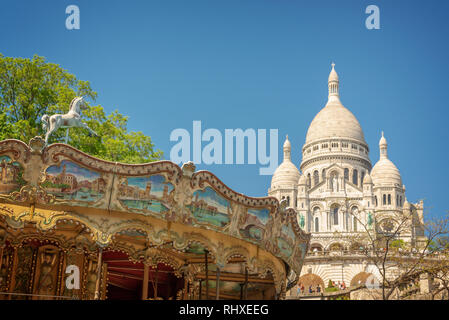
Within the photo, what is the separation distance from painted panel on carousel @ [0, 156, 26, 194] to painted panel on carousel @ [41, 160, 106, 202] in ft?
1.99

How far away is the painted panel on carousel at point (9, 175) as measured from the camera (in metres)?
16.3

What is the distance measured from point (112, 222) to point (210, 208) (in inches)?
106

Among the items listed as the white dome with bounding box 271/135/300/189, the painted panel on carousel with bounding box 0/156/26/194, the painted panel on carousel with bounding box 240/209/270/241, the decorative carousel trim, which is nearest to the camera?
the painted panel on carousel with bounding box 0/156/26/194

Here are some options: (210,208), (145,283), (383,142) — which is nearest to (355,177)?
(383,142)

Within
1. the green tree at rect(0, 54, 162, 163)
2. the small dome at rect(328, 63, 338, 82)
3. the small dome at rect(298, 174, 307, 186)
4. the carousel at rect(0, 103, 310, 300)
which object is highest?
the small dome at rect(328, 63, 338, 82)

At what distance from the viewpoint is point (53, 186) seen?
16.7 m

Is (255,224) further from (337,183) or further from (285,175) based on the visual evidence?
(285,175)

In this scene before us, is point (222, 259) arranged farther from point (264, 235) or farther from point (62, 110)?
point (62, 110)

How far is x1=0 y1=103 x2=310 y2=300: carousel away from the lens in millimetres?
16641

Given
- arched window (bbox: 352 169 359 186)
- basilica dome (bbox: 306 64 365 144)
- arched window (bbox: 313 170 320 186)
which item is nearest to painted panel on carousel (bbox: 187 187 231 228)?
arched window (bbox: 313 170 320 186)

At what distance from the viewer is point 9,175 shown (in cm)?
1638

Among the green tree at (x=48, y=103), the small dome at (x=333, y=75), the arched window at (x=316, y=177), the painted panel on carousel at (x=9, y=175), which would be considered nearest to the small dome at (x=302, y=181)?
the arched window at (x=316, y=177)

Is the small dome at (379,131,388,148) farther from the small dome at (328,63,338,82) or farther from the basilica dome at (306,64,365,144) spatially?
the small dome at (328,63,338,82)

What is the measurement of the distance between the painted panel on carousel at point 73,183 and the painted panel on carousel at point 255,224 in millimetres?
4472
